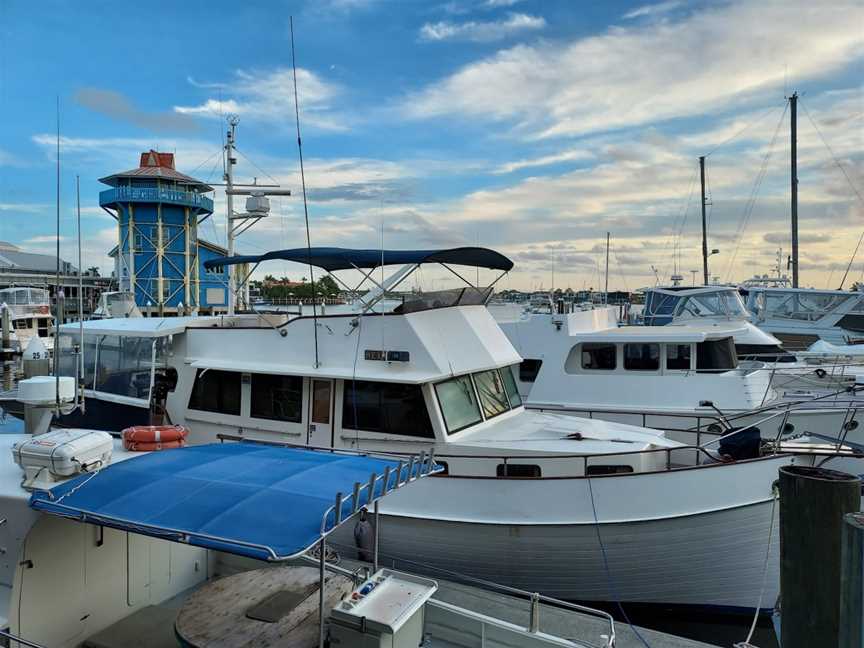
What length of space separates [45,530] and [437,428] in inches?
167

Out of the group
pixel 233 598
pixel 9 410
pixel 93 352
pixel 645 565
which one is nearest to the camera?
pixel 233 598

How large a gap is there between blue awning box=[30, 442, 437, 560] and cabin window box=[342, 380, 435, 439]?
251cm

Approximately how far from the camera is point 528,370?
1333 cm

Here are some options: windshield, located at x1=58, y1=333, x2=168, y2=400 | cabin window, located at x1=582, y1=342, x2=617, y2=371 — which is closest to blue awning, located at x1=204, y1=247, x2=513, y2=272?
windshield, located at x1=58, y1=333, x2=168, y2=400

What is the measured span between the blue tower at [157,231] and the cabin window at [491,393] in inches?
1398

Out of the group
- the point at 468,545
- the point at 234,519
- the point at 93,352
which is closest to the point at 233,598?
the point at 234,519

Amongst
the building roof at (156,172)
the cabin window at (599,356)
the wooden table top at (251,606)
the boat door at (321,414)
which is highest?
the building roof at (156,172)

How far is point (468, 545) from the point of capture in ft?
23.2

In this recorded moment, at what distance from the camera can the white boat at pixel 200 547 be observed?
400 cm

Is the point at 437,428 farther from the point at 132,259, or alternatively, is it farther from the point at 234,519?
the point at 132,259

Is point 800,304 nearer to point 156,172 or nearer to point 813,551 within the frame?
point 813,551

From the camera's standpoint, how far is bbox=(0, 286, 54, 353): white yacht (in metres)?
42.8

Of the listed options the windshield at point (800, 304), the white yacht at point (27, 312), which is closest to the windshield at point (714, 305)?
the windshield at point (800, 304)

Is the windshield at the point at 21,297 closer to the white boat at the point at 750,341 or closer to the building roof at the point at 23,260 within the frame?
the building roof at the point at 23,260
